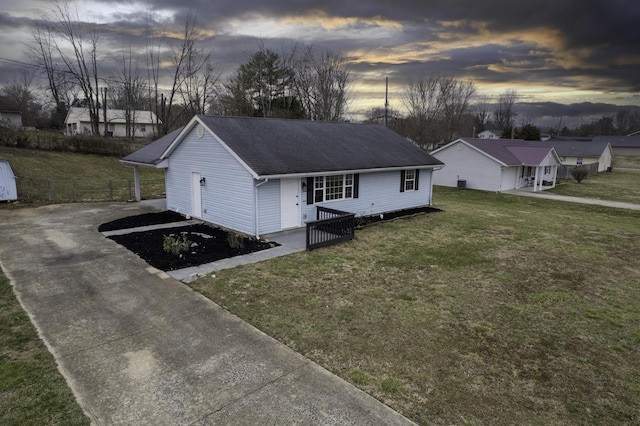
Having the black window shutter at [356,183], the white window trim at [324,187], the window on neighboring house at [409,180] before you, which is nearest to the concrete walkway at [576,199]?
the window on neighboring house at [409,180]

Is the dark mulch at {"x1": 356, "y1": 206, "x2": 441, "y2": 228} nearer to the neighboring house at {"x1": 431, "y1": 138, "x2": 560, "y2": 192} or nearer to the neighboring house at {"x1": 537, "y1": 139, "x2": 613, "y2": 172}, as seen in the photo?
the neighboring house at {"x1": 431, "y1": 138, "x2": 560, "y2": 192}

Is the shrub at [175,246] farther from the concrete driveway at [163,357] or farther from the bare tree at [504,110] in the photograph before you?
the bare tree at [504,110]

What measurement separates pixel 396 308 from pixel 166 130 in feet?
142

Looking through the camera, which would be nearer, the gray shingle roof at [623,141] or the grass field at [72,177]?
the grass field at [72,177]

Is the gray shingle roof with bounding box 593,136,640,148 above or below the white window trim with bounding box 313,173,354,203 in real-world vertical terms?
above

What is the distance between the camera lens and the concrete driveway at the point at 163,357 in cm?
485

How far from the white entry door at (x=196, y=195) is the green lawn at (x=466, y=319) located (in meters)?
6.19

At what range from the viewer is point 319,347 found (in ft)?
21.2

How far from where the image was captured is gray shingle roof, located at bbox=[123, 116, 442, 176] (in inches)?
528

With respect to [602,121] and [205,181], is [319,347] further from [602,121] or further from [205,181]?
[602,121]

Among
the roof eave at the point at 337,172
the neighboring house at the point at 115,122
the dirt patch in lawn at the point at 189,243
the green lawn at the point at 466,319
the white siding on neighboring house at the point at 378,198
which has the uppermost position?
the neighboring house at the point at 115,122

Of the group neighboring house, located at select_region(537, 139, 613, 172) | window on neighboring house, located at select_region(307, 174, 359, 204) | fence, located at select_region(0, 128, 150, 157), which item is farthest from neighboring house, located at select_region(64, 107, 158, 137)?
neighboring house, located at select_region(537, 139, 613, 172)

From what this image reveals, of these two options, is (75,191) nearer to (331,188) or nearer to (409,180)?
(331,188)

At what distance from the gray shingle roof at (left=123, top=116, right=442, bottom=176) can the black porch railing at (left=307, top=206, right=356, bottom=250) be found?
2.08 meters
